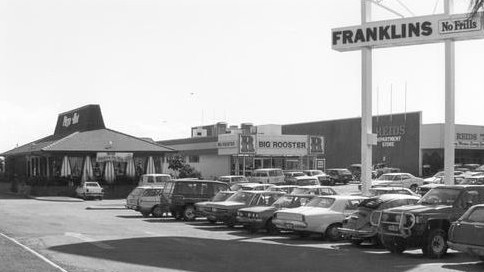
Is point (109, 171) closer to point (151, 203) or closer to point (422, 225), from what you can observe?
point (151, 203)

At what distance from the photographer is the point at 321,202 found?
20234 mm

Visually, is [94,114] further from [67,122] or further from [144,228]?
[144,228]

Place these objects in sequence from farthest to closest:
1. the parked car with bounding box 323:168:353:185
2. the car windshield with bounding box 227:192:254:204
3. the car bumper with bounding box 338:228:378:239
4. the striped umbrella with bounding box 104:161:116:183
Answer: the parked car with bounding box 323:168:353:185 → the striped umbrella with bounding box 104:161:116:183 → the car windshield with bounding box 227:192:254:204 → the car bumper with bounding box 338:228:378:239

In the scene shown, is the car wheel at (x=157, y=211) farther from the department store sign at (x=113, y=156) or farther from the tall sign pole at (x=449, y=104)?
the department store sign at (x=113, y=156)

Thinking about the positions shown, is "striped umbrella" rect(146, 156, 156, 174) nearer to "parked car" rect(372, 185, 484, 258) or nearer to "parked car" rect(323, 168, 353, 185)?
"parked car" rect(323, 168, 353, 185)

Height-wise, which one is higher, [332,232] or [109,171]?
[109,171]

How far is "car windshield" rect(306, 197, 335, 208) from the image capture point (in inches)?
784

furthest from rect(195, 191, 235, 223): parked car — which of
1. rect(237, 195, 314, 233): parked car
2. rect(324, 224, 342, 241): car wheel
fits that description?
rect(324, 224, 342, 241): car wheel

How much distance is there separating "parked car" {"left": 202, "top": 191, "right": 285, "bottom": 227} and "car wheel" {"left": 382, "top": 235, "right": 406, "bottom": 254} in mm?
7418

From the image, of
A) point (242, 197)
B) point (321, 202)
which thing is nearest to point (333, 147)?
point (242, 197)

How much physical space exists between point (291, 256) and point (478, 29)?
16.8 m

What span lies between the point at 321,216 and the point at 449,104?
12462 mm

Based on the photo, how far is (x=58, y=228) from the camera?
876 inches

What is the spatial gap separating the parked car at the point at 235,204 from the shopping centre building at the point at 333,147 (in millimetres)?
38428
